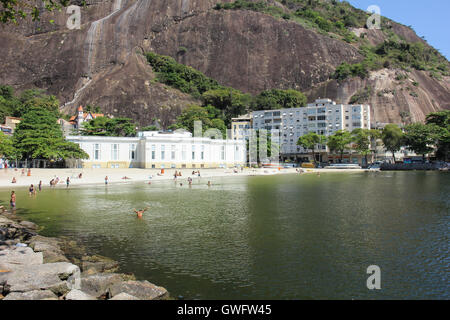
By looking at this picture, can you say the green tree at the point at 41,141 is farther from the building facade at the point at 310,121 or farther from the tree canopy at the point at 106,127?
the building facade at the point at 310,121

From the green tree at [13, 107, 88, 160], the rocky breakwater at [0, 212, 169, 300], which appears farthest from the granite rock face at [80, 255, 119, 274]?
the green tree at [13, 107, 88, 160]

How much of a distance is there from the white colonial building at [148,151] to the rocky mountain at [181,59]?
45.4 meters

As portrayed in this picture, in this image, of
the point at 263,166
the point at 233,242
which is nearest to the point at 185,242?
the point at 233,242

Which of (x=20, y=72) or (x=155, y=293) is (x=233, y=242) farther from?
(x=20, y=72)

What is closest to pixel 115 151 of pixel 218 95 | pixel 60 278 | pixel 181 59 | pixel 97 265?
pixel 218 95

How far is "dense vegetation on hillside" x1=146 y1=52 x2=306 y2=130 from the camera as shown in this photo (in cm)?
12825

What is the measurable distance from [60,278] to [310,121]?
4351 inches

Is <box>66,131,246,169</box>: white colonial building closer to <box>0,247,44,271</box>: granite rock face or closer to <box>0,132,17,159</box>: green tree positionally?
<box>0,132,17,159</box>: green tree

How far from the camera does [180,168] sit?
78.0 metres

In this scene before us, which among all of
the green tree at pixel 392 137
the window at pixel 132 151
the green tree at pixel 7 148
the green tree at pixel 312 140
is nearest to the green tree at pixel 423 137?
the green tree at pixel 392 137

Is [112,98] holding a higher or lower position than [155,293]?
higher

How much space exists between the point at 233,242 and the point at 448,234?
11.9 metres

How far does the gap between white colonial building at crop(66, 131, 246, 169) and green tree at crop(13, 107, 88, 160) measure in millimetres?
4494

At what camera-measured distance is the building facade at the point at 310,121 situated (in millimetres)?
108812
